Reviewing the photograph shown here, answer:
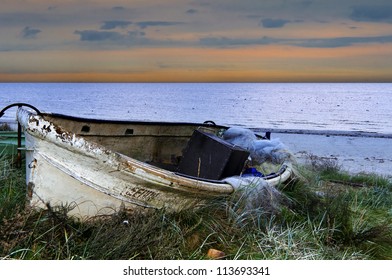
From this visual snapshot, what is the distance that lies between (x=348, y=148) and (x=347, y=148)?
29 millimetres

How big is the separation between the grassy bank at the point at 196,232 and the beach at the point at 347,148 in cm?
511

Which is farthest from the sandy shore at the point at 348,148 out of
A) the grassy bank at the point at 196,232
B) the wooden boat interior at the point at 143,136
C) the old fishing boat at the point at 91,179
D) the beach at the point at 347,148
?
the old fishing boat at the point at 91,179

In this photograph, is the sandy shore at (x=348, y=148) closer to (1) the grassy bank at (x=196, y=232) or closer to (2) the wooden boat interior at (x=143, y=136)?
(2) the wooden boat interior at (x=143, y=136)

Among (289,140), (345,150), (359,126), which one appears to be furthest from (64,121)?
(359,126)

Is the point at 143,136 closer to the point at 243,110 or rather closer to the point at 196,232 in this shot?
the point at 196,232

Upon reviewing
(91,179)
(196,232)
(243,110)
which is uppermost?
(91,179)

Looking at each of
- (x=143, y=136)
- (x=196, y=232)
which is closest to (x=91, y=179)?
(x=196, y=232)

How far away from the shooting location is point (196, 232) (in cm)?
430

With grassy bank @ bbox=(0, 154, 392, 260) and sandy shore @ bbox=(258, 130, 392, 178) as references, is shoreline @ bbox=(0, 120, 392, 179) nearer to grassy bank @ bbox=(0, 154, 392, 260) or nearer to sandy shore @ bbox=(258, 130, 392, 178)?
sandy shore @ bbox=(258, 130, 392, 178)

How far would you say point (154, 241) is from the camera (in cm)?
399

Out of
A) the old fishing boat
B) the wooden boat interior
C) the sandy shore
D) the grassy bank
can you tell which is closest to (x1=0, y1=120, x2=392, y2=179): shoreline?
the sandy shore

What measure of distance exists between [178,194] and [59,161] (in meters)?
1.07

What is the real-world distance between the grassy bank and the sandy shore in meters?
5.39

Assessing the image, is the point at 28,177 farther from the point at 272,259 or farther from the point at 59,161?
the point at 272,259
